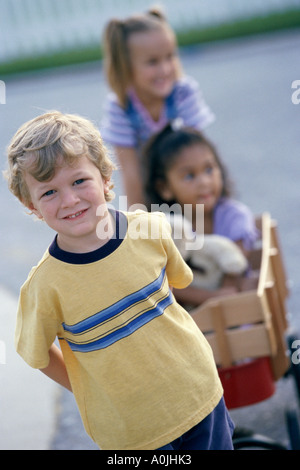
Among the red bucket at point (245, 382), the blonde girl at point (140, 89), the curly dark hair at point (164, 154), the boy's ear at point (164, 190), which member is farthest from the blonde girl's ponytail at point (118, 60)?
the red bucket at point (245, 382)

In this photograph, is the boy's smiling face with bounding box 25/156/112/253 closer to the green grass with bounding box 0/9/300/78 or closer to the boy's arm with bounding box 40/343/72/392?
the boy's arm with bounding box 40/343/72/392

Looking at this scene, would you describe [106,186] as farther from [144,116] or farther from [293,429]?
[144,116]

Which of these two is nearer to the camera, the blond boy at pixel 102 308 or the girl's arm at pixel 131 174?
the blond boy at pixel 102 308

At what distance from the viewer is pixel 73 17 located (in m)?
15.8

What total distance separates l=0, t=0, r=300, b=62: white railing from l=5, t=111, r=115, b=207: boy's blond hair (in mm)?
14186

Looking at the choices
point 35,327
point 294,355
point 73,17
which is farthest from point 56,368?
point 73,17

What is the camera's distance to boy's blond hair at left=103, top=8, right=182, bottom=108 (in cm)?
338

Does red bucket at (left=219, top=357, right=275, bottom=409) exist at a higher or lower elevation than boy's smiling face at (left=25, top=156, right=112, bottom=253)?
lower

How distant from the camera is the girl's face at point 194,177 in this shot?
2.94 metres

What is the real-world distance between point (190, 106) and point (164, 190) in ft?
1.82

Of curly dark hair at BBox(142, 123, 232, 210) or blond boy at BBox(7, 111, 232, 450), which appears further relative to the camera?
curly dark hair at BBox(142, 123, 232, 210)

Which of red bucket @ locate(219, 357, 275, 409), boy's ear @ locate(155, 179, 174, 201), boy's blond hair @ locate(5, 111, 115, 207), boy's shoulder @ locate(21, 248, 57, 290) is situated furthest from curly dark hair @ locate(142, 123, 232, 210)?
boy's shoulder @ locate(21, 248, 57, 290)

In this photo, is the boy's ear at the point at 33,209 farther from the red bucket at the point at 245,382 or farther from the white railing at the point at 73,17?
the white railing at the point at 73,17

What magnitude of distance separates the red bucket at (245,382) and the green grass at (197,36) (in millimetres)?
12503
